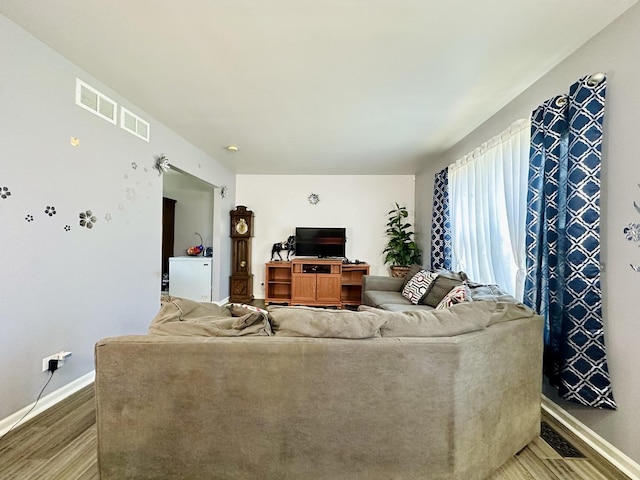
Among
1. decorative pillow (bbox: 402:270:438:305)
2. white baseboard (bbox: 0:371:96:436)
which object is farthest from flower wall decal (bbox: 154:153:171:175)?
decorative pillow (bbox: 402:270:438:305)

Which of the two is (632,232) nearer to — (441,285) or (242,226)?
(441,285)

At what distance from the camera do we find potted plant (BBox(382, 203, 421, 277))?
16.5 ft

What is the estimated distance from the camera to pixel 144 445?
126cm

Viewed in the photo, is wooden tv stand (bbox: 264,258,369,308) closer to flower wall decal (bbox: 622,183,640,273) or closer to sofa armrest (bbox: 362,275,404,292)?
sofa armrest (bbox: 362,275,404,292)

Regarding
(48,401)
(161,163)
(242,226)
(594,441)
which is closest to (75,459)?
(48,401)

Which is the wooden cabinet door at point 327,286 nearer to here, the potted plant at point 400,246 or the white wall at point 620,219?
the potted plant at point 400,246

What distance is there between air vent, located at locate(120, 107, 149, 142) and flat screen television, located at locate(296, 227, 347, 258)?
2950 mm

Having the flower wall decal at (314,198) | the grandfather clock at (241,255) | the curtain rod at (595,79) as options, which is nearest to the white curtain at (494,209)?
the curtain rod at (595,79)

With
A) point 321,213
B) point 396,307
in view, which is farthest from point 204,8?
point 321,213

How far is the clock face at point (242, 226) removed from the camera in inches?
207

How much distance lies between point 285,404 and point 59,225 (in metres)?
2.03

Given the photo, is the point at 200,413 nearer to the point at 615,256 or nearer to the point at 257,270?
the point at 615,256

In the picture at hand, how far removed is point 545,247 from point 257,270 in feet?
15.2

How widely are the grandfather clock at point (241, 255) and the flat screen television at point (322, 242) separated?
36.6 inches
